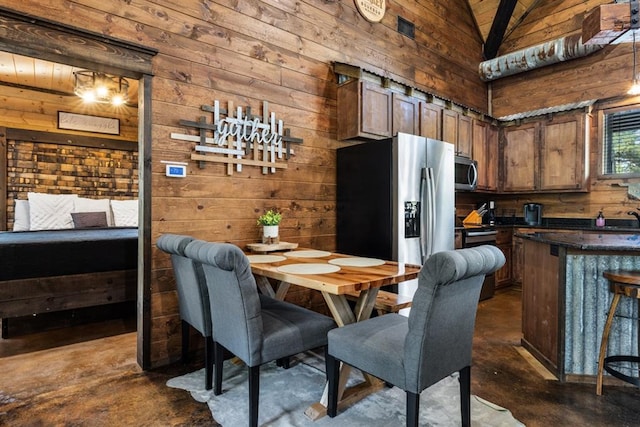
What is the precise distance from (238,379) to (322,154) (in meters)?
2.13

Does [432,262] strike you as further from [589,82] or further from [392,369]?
[589,82]

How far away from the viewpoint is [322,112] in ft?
11.6

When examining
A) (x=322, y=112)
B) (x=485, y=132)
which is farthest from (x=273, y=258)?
(x=485, y=132)

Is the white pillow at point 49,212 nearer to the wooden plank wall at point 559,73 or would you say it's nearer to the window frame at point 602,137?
the wooden plank wall at point 559,73

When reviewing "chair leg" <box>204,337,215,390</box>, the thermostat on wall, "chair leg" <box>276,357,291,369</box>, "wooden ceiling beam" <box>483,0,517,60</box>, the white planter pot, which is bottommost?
"chair leg" <box>276,357,291,369</box>

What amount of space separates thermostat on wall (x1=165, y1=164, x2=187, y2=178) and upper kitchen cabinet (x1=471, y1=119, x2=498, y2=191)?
3.85 m

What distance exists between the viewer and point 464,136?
4.71m

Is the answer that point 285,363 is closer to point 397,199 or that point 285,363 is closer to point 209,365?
point 209,365

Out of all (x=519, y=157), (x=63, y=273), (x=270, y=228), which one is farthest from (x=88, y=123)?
(x=519, y=157)

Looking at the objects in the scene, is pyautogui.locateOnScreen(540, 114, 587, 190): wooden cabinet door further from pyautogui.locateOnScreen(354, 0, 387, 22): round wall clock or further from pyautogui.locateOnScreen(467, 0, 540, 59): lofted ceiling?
pyautogui.locateOnScreen(354, 0, 387, 22): round wall clock

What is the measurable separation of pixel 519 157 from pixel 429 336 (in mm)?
4739

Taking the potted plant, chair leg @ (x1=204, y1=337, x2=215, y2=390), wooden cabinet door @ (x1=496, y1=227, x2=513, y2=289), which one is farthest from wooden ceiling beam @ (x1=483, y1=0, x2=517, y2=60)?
chair leg @ (x1=204, y1=337, x2=215, y2=390)

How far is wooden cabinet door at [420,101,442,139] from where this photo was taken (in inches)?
159

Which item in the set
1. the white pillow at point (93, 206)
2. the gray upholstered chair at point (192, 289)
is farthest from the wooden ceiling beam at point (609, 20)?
the white pillow at point (93, 206)
